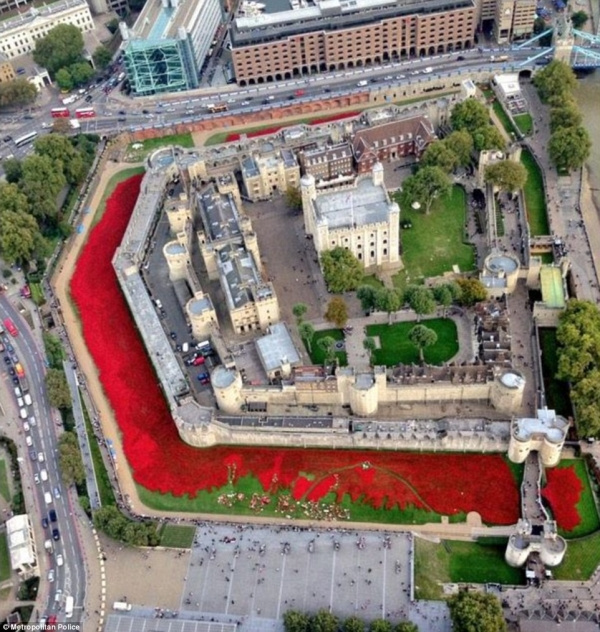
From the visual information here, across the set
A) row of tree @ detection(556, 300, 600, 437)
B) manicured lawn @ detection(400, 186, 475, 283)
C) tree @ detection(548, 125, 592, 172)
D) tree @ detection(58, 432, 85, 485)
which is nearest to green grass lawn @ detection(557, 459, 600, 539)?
row of tree @ detection(556, 300, 600, 437)

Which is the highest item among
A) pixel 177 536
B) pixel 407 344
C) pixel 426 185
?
pixel 426 185

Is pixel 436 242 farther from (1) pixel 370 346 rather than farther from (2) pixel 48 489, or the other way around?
(2) pixel 48 489

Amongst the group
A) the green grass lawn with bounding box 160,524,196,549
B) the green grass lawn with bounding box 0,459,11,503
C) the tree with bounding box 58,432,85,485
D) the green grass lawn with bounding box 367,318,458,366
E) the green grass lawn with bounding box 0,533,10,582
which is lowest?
the green grass lawn with bounding box 160,524,196,549

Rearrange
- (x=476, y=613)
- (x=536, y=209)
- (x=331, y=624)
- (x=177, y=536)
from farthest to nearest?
1. (x=536, y=209)
2. (x=177, y=536)
3. (x=331, y=624)
4. (x=476, y=613)

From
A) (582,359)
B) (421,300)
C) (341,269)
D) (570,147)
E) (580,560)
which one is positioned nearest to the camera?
(580,560)

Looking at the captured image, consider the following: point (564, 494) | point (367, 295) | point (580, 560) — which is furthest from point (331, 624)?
point (367, 295)

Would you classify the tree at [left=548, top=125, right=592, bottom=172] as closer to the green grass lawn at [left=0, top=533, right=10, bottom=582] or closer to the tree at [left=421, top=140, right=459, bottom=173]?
the tree at [left=421, top=140, right=459, bottom=173]
